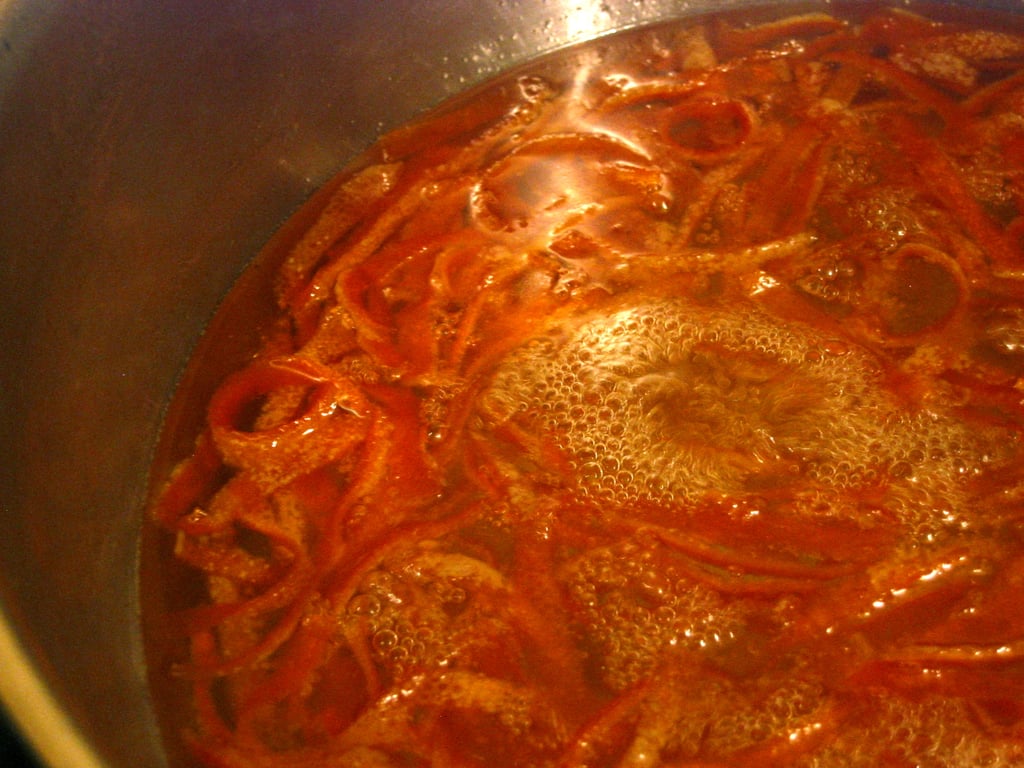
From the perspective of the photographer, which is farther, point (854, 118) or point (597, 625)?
point (854, 118)

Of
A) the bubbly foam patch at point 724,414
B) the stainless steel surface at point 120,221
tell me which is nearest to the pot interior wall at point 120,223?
the stainless steel surface at point 120,221

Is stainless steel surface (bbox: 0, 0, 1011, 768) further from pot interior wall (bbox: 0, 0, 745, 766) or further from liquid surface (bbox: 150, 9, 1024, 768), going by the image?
liquid surface (bbox: 150, 9, 1024, 768)

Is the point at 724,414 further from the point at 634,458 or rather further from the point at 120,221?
the point at 120,221

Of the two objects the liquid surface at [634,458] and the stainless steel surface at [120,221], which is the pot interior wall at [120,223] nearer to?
the stainless steel surface at [120,221]

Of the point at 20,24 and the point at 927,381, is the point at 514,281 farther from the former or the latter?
the point at 20,24

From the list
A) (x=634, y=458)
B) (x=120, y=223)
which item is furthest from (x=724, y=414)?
(x=120, y=223)

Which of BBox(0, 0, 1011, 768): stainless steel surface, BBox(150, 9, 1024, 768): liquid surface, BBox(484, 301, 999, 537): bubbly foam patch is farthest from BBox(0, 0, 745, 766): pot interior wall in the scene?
BBox(484, 301, 999, 537): bubbly foam patch

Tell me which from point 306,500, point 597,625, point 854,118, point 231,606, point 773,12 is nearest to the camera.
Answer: point 597,625

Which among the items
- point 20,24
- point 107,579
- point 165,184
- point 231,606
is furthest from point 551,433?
point 20,24
